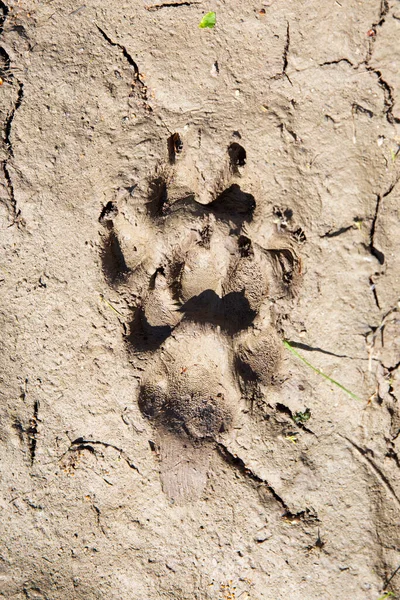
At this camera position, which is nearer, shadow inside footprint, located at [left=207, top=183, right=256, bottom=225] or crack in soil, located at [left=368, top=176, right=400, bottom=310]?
crack in soil, located at [left=368, top=176, right=400, bottom=310]

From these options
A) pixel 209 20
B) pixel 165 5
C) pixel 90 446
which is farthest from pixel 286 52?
pixel 90 446

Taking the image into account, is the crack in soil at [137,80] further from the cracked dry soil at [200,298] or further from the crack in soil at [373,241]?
the crack in soil at [373,241]

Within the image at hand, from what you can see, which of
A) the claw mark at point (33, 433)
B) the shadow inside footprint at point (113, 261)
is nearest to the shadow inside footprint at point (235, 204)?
the shadow inside footprint at point (113, 261)

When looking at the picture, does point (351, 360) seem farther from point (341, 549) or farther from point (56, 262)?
point (56, 262)

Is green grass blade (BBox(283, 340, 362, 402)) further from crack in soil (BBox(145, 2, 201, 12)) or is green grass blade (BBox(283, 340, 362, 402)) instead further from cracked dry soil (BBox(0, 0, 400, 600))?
crack in soil (BBox(145, 2, 201, 12))

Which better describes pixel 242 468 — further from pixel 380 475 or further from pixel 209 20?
pixel 209 20

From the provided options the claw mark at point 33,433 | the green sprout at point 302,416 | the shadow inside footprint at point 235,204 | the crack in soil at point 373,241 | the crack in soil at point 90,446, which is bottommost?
the claw mark at point 33,433

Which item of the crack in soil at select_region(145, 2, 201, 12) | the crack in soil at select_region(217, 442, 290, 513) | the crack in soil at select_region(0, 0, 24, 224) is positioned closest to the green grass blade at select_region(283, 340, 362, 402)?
the crack in soil at select_region(217, 442, 290, 513)
